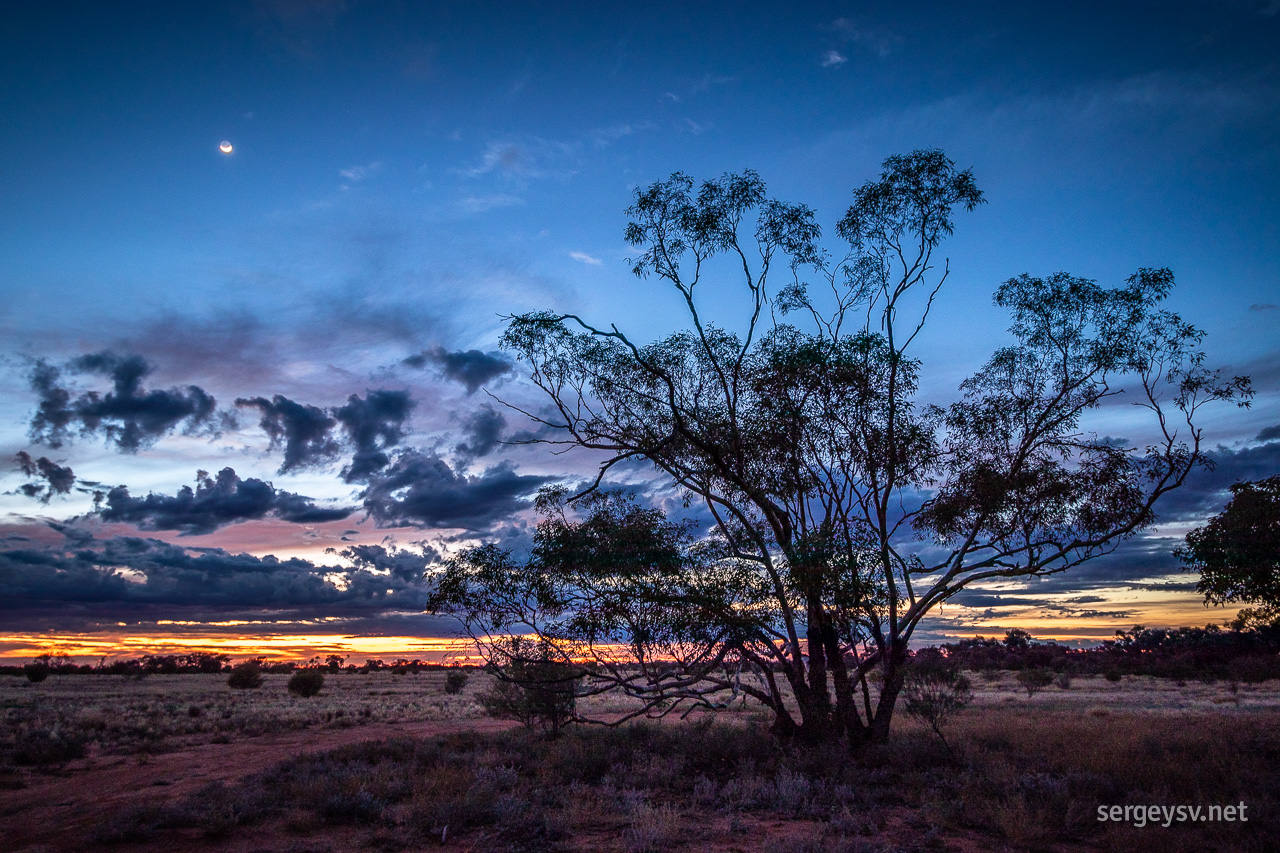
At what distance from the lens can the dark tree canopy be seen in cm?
1727

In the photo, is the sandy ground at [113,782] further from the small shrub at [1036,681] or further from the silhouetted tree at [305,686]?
the small shrub at [1036,681]

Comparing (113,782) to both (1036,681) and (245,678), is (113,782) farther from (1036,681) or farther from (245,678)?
(1036,681)

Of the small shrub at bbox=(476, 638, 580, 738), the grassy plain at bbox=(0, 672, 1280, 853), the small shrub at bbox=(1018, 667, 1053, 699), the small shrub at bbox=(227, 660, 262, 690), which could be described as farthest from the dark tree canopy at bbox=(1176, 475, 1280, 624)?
the small shrub at bbox=(227, 660, 262, 690)

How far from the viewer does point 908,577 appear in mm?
15938

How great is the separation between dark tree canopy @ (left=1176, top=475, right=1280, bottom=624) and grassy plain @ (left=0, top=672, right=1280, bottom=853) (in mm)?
3671

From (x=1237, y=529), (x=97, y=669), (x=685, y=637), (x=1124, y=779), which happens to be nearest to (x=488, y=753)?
(x=685, y=637)

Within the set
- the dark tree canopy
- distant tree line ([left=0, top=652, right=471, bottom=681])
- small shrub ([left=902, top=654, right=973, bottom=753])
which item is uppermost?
the dark tree canopy

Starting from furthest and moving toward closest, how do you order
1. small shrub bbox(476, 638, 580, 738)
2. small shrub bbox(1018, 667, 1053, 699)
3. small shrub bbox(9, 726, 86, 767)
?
small shrub bbox(1018, 667, 1053, 699), small shrub bbox(9, 726, 86, 767), small shrub bbox(476, 638, 580, 738)

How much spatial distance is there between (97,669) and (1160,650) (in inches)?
4352

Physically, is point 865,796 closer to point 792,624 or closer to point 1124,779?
point 792,624

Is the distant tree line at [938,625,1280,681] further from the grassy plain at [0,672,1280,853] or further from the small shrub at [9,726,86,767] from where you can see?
the small shrub at [9,726,86,767]

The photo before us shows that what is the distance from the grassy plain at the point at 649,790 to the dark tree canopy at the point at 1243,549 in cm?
367

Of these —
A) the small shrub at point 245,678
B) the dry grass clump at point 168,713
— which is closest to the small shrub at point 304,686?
the dry grass clump at point 168,713

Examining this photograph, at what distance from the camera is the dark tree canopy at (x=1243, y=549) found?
17.3m
